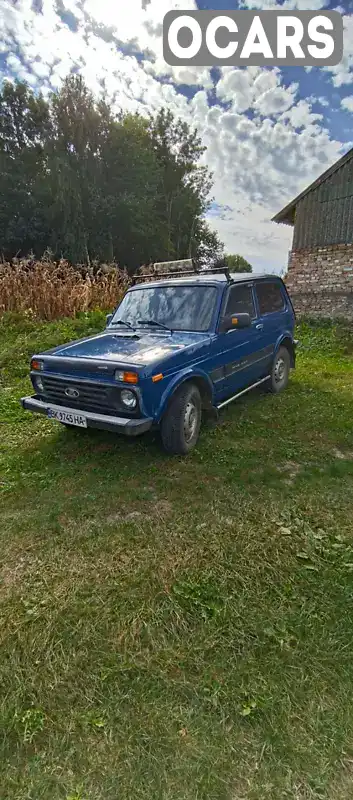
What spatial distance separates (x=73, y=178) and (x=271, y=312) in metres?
22.8

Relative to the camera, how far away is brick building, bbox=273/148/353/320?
11.1m

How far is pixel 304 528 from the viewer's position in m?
2.80

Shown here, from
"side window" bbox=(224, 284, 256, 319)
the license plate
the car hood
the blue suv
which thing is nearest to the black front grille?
the blue suv

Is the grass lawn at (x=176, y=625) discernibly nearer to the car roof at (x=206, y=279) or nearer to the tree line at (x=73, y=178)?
the car roof at (x=206, y=279)

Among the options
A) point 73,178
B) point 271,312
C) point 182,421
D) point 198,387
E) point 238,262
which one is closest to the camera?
point 182,421

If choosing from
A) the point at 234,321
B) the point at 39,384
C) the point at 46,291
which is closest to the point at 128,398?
the point at 39,384

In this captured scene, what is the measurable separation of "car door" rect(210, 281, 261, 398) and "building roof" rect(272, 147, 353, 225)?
341 inches

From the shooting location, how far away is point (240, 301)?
15.6ft

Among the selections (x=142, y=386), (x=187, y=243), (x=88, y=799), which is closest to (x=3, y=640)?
(x=88, y=799)

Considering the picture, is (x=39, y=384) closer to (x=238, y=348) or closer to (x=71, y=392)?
(x=71, y=392)

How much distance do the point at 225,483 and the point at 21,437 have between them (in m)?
2.53

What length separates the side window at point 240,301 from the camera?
176 inches

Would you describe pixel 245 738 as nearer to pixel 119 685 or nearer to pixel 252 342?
pixel 119 685

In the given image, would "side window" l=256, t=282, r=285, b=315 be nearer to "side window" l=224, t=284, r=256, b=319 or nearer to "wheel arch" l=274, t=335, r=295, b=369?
"side window" l=224, t=284, r=256, b=319
